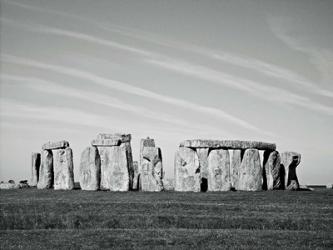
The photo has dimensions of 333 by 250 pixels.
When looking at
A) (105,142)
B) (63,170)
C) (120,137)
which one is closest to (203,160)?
(120,137)

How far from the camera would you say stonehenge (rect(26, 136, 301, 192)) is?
21.3 m

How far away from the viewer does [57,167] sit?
2377cm

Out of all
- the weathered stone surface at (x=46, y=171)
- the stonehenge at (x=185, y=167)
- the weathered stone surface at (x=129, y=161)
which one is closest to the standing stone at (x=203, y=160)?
the stonehenge at (x=185, y=167)

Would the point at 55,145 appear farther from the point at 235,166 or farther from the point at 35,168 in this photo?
the point at 235,166

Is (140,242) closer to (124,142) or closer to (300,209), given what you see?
(300,209)

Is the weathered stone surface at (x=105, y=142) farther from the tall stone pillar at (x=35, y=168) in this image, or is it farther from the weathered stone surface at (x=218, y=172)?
the tall stone pillar at (x=35, y=168)

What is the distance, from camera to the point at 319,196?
60.9 ft

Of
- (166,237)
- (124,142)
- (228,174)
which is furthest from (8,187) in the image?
(166,237)

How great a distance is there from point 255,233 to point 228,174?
9.72 metres

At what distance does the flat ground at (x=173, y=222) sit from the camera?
10578mm

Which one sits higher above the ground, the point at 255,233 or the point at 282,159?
the point at 282,159

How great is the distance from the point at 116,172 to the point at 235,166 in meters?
5.08

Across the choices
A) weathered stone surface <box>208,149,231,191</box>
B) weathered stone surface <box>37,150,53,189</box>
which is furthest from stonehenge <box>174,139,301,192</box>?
weathered stone surface <box>37,150,53,189</box>

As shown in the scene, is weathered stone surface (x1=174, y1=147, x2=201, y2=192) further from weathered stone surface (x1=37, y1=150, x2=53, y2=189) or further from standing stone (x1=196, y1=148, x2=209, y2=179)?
weathered stone surface (x1=37, y1=150, x2=53, y2=189)
